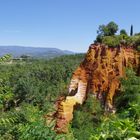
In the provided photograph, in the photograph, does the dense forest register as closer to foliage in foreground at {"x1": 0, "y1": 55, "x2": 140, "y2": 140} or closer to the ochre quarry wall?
foliage in foreground at {"x1": 0, "y1": 55, "x2": 140, "y2": 140}

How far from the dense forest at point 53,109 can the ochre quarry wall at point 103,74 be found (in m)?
0.88

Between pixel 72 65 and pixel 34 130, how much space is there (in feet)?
350

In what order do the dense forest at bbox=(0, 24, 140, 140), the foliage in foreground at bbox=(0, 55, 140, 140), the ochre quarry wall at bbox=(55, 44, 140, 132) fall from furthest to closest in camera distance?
the ochre quarry wall at bbox=(55, 44, 140, 132), the dense forest at bbox=(0, 24, 140, 140), the foliage in foreground at bbox=(0, 55, 140, 140)

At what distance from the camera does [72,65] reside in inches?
4432

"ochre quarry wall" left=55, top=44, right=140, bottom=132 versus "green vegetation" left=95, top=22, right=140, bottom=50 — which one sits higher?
"green vegetation" left=95, top=22, right=140, bottom=50

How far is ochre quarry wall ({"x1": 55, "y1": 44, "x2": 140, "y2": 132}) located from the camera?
4672 cm

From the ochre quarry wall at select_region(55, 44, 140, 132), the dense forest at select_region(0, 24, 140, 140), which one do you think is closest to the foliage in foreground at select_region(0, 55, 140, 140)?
the dense forest at select_region(0, 24, 140, 140)

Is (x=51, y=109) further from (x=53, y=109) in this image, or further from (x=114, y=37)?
(x=114, y=37)

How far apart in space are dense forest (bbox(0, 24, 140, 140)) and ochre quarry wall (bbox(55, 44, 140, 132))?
0.88 meters

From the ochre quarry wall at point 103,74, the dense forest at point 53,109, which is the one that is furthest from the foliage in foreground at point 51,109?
the ochre quarry wall at point 103,74

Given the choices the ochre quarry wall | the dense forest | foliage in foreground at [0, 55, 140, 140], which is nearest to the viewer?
foliage in foreground at [0, 55, 140, 140]

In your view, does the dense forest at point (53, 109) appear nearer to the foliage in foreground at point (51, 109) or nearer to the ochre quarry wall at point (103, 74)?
the foliage in foreground at point (51, 109)

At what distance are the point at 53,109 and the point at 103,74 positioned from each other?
710cm

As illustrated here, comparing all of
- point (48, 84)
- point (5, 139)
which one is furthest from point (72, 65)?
point (5, 139)
